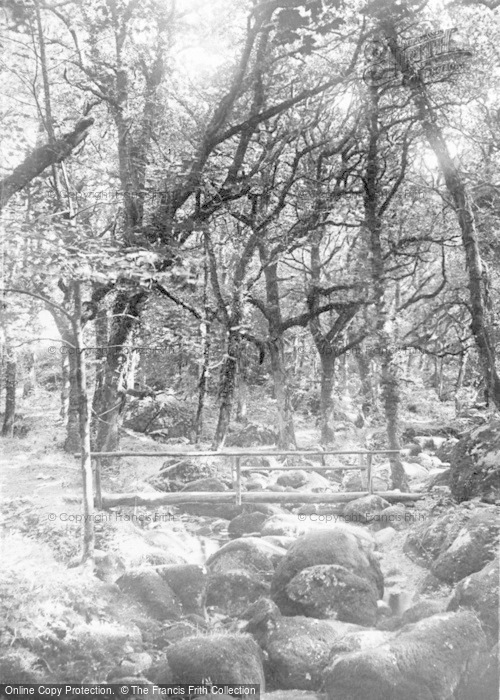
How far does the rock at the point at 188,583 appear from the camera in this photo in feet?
24.7

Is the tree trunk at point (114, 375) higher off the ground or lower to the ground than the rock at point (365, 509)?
higher

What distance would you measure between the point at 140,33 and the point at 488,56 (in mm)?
8108

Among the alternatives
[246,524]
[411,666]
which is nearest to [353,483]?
[246,524]

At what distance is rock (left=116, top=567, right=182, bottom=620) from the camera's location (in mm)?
7160

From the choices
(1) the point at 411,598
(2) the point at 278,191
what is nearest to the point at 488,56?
(2) the point at 278,191

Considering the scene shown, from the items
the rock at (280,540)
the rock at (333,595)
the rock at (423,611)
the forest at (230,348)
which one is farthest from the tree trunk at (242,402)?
the rock at (423,611)

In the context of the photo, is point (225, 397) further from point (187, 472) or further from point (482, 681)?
point (482, 681)

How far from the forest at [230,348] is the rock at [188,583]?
31 millimetres

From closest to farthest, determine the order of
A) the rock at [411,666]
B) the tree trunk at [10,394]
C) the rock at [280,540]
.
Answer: the rock at [411,666] < the rock at [280,540] < the tree trunk at [10,394]

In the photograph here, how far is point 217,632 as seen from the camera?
21.7 ft

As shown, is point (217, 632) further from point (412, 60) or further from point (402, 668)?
point (412, 60)

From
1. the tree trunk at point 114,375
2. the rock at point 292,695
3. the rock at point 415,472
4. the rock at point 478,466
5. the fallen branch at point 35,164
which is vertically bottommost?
the rock at point 292,695

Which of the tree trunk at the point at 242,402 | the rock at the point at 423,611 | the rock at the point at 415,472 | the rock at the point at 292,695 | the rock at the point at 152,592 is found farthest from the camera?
the tree trunk at the point at 242,402

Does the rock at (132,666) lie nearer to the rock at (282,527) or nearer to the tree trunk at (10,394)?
the rock at (282,527)
